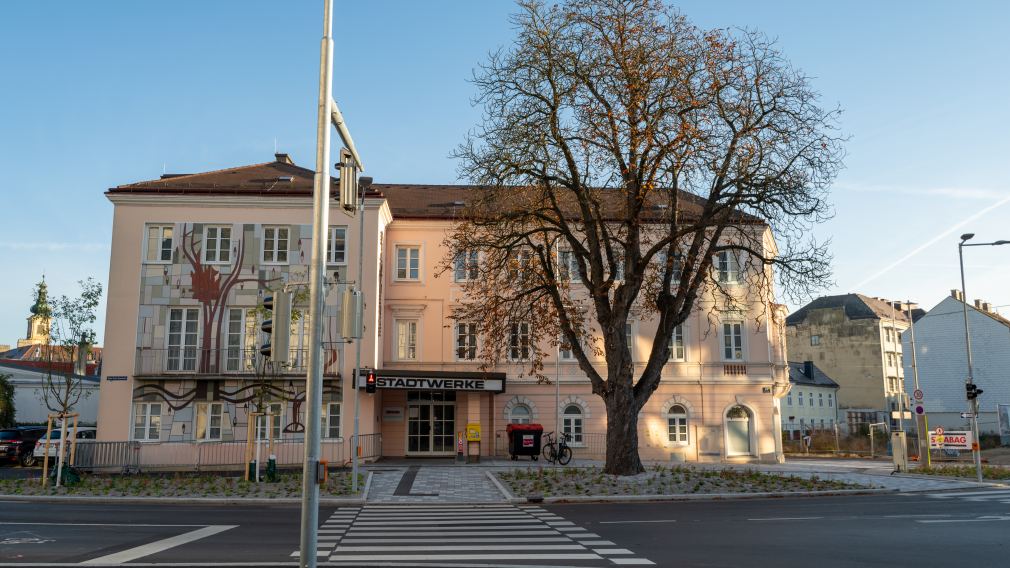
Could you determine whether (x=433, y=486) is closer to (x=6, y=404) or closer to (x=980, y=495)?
(x=980, y=495)

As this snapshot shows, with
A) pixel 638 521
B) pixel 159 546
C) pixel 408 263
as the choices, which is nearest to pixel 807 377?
pixel 408 263

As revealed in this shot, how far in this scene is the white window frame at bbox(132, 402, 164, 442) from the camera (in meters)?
30.0

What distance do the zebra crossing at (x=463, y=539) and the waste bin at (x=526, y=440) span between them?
13873 mm

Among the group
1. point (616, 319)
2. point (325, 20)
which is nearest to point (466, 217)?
point (616, 319)

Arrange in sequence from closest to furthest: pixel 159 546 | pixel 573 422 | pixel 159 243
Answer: pixel 159 546, pixel 159 243, pixel 573 422

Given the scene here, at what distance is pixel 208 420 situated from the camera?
99.7 ft

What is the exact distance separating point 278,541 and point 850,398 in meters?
74.7

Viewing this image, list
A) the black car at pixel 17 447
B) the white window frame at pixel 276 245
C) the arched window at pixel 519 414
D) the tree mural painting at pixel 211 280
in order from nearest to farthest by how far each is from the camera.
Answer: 1. the tree mural painting at pixel 211 280
2. the white window frame at pixel 276 245
3. the black car at pixel 17 447
4. the arched window at pixel 519 414

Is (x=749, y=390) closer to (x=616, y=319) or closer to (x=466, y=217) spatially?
(x=616, y=319)

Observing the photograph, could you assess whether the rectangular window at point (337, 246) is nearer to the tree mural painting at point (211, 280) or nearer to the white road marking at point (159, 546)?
the tree mural painting at point (211, 280)

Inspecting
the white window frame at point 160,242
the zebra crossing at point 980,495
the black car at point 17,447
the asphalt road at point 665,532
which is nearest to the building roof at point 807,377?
the zebra crossing at point 980,495

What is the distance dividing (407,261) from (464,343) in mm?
4566

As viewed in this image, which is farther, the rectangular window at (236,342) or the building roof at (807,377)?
the building roof at (807,377)

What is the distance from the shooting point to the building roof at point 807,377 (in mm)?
68500
